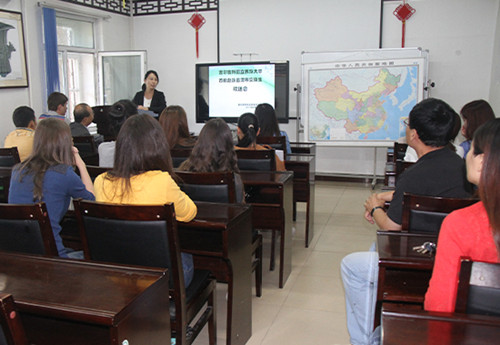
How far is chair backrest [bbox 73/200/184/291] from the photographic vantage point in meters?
1.45

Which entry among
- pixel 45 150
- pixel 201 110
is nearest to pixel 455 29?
pixel 201 110

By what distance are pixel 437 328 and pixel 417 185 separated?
94 centimetres

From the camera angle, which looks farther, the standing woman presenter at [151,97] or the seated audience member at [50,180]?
the standing woman presenter at [151,97]

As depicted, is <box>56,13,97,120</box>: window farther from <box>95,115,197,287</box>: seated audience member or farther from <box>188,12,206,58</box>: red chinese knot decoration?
<box>95,115,197,287</box>: seated audience member

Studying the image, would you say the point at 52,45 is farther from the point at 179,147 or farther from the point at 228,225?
the point at 228,225

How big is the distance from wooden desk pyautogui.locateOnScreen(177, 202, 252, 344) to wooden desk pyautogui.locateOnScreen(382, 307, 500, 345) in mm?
879

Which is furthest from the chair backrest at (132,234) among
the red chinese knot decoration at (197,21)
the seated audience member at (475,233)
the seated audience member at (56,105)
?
the red chinese knot decoration at (197,21)

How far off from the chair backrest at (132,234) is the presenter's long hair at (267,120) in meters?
2.41

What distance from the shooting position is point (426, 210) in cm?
161

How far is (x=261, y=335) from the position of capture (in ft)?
7.51

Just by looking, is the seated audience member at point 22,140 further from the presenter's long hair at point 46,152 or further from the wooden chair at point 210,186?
the wooden chair at point 210,186

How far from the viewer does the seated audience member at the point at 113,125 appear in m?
3.06

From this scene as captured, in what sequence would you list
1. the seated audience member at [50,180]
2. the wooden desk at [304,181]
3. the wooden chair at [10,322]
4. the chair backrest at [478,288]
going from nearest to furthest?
the wooden chair at [10,322] < the chair backrest at [478,288] < the seated audience member at [50,180] < the wooden desk at [304,181]

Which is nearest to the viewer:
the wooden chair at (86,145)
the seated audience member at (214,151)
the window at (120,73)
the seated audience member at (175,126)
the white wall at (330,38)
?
the seated audience member at (214,151)
